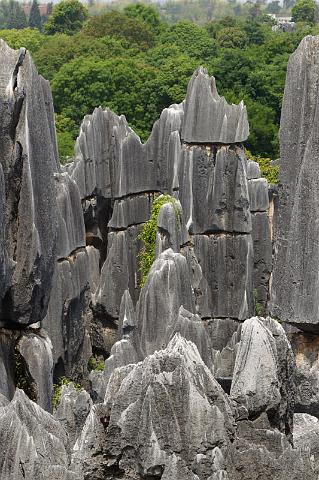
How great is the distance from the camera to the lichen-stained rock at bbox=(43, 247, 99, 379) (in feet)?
53.3

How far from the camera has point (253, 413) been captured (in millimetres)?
7281

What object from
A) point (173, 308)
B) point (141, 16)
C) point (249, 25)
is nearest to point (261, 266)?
point (173, 308)

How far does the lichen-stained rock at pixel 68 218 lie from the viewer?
17.7 m

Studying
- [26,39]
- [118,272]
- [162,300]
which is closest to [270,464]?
[162,300]

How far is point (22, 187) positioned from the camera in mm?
7766

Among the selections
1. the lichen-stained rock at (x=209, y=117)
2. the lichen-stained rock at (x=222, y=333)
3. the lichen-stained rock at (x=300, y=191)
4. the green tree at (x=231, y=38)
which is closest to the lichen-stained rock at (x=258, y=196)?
the lichen-stained rock at (x=209, y=117)

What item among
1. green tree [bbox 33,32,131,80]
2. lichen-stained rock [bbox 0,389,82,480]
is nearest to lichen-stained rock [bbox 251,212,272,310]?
lichen-stained rock [bbox 0,389,82,480]

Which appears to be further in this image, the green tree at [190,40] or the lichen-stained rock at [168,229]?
the green tree at [190,40]

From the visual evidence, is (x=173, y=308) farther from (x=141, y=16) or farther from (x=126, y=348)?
(x=141, y=16)

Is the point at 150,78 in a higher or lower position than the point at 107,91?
higher

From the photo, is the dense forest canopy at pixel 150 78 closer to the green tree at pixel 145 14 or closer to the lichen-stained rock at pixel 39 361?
the green tree at pixel 145 14

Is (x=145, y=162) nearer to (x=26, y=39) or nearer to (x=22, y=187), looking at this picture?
(x=22, y=187)

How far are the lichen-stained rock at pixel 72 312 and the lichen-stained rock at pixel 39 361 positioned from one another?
284 inches

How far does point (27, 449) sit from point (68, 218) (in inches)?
491
